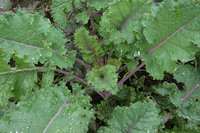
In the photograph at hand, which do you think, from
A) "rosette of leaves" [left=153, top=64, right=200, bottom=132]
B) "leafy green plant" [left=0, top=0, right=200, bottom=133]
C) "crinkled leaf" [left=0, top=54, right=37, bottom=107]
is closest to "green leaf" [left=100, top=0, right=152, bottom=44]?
"leafy green plant" [left=0, top=0, right=200, bottom=133]

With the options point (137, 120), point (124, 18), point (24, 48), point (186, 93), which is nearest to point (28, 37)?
point (24, 48)

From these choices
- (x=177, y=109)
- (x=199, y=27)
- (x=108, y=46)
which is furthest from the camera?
(x=108, y=46)

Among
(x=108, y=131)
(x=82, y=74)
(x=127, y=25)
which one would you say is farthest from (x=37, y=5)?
(x=108, y=131)

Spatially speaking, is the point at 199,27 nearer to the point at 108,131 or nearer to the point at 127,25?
the point at 127,25

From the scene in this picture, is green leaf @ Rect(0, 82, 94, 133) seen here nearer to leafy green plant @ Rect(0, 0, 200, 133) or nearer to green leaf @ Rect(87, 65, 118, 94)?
leafy green plant @ Rect(0, 0, 200, 133)

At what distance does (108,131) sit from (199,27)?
0.83 meters

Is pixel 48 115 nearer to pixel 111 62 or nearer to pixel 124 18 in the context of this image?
pixel 111 62

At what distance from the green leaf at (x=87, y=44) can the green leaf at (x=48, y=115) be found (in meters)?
0.34

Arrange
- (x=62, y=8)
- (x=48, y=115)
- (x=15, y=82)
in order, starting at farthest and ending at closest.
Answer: (x=62, y=8) → (x=15, y=82) → (x=48, y=115)

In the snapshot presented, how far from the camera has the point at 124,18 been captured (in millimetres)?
1229

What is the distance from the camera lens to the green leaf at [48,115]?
1038 millimetres

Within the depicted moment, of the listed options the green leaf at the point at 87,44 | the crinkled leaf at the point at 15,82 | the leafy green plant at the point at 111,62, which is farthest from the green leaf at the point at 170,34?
the crinkled leaf at the point at 15,82

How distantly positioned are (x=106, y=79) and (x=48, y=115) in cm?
43

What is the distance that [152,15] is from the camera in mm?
1106
